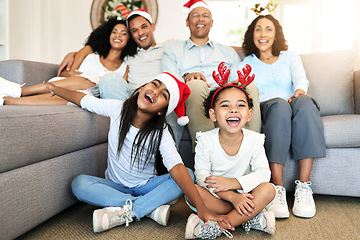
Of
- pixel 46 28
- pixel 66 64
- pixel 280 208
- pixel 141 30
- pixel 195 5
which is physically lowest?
pixel 280 208

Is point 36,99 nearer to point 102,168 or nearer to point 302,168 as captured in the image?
point 102,168

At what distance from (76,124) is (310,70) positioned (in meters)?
1.46

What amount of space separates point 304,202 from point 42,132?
106 cm

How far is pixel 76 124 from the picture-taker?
1304 mm

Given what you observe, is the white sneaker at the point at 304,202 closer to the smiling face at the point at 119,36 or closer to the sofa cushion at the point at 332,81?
the sofa cushion at the point at 332,81

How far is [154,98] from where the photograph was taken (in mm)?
1281

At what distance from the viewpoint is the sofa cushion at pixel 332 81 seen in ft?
6.30

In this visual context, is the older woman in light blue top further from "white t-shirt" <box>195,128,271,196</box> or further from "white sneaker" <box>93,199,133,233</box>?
"white sneaker" <box>93,199,133,233</box>

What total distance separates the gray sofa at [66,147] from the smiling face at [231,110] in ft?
1.24

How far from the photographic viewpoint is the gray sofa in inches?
38.7

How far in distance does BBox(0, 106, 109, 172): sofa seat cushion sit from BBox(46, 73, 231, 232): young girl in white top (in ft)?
0.36

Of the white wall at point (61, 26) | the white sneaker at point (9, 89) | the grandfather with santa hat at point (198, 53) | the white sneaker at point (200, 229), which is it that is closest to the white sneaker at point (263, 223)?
the white sneaker at point (200, 229)

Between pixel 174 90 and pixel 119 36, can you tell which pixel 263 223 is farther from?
pixel 119 36

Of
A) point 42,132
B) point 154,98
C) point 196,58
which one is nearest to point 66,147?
point 42,132
